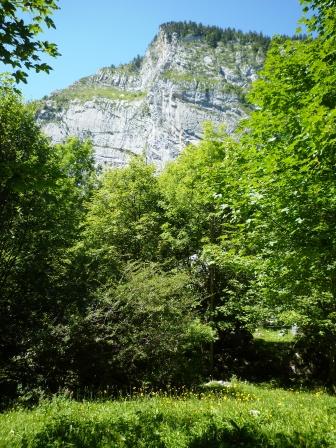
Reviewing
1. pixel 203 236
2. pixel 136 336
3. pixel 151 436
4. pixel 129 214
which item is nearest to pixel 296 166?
pixel 151 436

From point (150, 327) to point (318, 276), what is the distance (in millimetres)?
6672

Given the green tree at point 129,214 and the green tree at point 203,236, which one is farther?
the green tree at point 203,236

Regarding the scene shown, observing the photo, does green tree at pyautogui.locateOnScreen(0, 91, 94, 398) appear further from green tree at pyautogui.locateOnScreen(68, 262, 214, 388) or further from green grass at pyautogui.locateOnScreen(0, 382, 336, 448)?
green grass at pyautogui.locateOnScreen(0, 382, 336, 448)

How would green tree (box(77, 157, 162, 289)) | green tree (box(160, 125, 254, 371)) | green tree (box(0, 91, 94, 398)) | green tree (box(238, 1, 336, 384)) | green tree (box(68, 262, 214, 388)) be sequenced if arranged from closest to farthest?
green tree (box(238, 1, 336, 384)), green tree (box(0, 91, 94, 398)), green tree (box(68, 262, 214, 388)), green tree (box(77, 157, 162, 289)), green tree (box(160, 125, 254, 371))

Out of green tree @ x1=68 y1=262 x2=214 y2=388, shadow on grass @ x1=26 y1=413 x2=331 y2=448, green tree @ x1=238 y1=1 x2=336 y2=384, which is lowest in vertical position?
shadow on grass @ x1=26 y1=413 x2=331 y2=448

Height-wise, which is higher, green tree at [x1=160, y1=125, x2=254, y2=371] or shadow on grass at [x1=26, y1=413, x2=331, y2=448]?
green tree at [x1=160, y1=125, x2=254, y2=371]

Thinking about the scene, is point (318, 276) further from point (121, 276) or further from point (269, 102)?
point (121, 276)

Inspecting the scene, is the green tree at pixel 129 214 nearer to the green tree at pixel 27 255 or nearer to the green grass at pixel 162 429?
the green tree at pixel 27 255

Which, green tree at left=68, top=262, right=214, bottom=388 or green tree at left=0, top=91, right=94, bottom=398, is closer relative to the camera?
green tree at left=0, top=91, right=94, bottom=398

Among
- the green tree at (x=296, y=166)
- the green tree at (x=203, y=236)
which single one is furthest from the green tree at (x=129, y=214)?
the green tree at (x=296, y=166)

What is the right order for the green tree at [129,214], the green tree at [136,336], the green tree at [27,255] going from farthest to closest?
the green tree at [129,214] → the green tree at [136,336] → the green tree at [27,255]

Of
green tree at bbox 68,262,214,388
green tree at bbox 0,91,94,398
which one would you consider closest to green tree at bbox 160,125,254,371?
green tree at bbox 68,262,214,388

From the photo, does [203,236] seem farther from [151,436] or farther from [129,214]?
[151,436]

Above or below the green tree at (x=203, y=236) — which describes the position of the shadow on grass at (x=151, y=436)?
below
